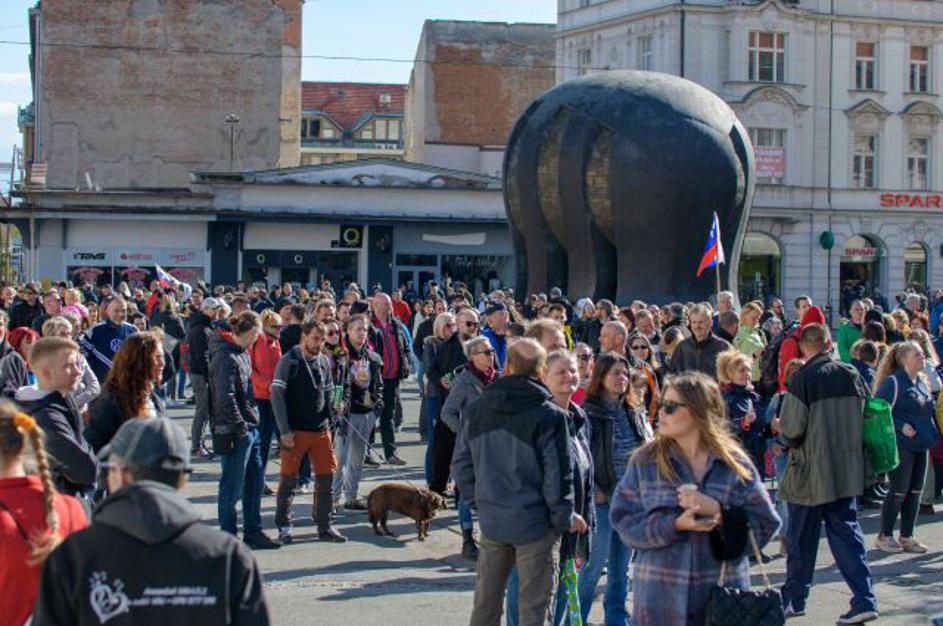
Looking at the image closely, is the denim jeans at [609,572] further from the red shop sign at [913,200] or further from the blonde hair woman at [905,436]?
the red shop sign at [913,200]

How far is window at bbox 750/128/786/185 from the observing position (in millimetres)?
51219

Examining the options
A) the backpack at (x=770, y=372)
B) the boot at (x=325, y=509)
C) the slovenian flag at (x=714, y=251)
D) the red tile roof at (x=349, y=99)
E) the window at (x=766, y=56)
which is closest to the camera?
the boot at (x=325, y=509)

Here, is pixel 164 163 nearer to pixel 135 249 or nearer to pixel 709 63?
pixel 135 249

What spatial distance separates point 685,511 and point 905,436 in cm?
607

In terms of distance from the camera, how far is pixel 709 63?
167 ft

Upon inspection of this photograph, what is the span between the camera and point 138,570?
3.81 metres

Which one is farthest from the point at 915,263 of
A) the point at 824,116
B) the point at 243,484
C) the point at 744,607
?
the point at 744,607

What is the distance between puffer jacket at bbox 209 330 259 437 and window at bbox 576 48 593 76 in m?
46.2

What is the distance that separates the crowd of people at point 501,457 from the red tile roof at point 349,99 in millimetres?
82827

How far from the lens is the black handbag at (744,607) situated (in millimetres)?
5285

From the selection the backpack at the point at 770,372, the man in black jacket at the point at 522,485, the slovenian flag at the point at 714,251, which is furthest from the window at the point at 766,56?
the man in black jacket at the point at 522,485

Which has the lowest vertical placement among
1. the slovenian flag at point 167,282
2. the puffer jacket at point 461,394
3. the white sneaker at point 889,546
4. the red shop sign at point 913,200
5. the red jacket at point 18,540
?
the white sneaker at point 889,546

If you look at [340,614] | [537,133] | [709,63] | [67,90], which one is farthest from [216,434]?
[67,90]

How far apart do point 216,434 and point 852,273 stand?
46.1 m
